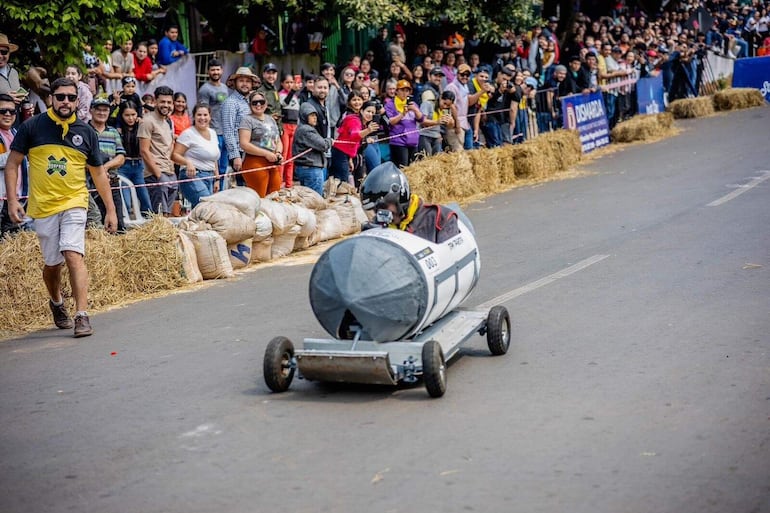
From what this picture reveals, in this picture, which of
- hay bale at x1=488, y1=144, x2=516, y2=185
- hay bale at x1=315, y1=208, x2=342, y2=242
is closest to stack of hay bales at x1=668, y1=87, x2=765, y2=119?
hay bale at x1=488, y1=144, x2=516, y2=185

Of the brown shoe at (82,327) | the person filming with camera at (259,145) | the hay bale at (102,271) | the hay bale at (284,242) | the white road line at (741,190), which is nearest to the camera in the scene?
the brown shoe at (82,327)

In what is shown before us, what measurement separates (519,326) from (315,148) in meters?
6.65

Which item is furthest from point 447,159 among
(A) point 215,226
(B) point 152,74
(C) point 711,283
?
(C) point 711,283

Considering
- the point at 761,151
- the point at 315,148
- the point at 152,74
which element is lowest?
the point at 761,151

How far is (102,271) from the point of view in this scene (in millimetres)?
11773

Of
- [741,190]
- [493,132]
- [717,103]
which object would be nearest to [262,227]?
[741,190]

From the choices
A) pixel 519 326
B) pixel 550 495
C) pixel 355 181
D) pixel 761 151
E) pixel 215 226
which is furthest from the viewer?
pixel 761 151

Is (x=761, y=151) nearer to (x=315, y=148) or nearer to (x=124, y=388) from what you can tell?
(x=315, y=148)

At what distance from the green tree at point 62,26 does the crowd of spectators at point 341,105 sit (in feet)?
1.54

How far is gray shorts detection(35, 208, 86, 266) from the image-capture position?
10.1m

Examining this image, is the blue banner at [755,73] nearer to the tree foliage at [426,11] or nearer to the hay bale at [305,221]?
the tree foliage at [426,11]

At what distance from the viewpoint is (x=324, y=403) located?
753 centimetres

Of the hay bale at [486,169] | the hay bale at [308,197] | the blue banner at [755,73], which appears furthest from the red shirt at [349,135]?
the blue banner at [755,73]

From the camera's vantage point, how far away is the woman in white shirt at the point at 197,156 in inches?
563
